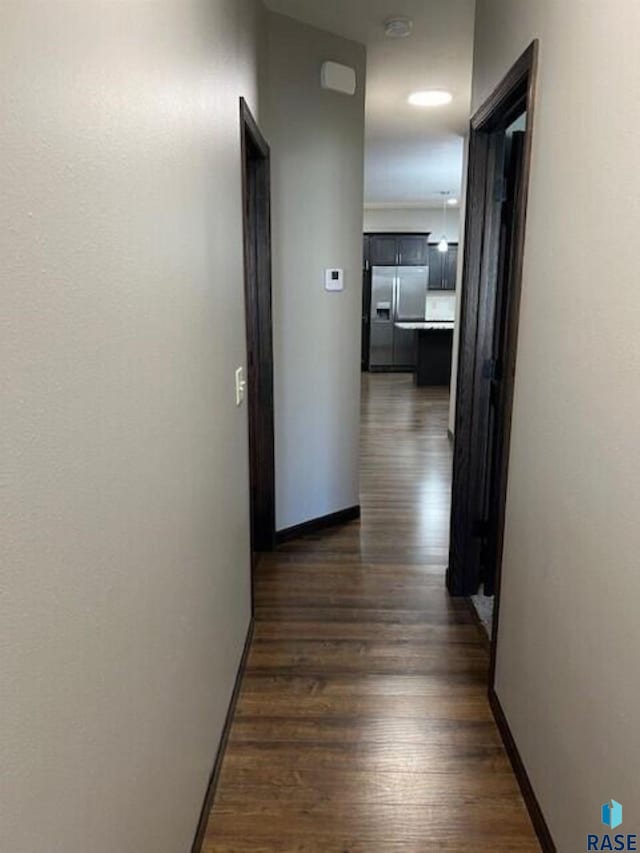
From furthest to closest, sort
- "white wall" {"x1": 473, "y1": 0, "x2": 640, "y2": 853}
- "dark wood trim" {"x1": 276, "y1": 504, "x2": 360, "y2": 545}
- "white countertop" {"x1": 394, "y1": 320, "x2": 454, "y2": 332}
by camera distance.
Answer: "white countertop" {"x1": 394, "y1": 320, "x2": 454, "y2": 332}, "dark wood trim" {"x1": 276, "y1": 504, "x2": 360, "y2": 545}, "white wall" {"x1": 473, "y1": 0, "x2": 640, "y2": 853}

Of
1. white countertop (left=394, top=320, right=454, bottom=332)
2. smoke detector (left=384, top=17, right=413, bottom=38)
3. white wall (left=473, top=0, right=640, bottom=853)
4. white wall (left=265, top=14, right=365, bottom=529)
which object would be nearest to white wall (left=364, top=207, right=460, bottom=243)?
white countertop (left=394, top=320, right=454, bottom=332)

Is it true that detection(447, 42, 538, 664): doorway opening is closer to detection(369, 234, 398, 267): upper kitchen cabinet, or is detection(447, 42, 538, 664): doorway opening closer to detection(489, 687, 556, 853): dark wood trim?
detection(489, 687, 556, 853): dark wood trim

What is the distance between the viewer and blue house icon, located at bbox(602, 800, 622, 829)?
48.3 inches

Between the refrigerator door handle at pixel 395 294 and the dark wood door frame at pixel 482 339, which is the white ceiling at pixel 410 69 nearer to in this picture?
the dark wood door frame at pixel 482 339

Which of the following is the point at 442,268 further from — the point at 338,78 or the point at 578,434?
the point at 578,434

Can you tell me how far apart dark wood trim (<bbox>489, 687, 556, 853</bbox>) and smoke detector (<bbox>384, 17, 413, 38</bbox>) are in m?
3.08

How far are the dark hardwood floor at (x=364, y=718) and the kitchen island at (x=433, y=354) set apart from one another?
550 centimetres

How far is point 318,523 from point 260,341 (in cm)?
122

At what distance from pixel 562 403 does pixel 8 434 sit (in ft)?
4.23

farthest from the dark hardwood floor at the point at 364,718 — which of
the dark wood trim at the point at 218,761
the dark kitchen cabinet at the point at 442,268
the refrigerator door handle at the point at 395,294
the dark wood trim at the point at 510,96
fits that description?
the dark kitchen cabinet at the point at 442,268

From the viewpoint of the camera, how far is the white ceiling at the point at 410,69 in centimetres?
296

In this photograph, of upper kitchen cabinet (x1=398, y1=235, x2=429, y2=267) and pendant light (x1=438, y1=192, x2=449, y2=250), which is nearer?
pendant light (x1=438, y1=192, x2=449, y2=250)

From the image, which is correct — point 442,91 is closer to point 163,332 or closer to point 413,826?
point 163,332

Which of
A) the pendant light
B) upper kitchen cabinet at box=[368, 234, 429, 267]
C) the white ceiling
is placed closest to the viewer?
the white ceiling
